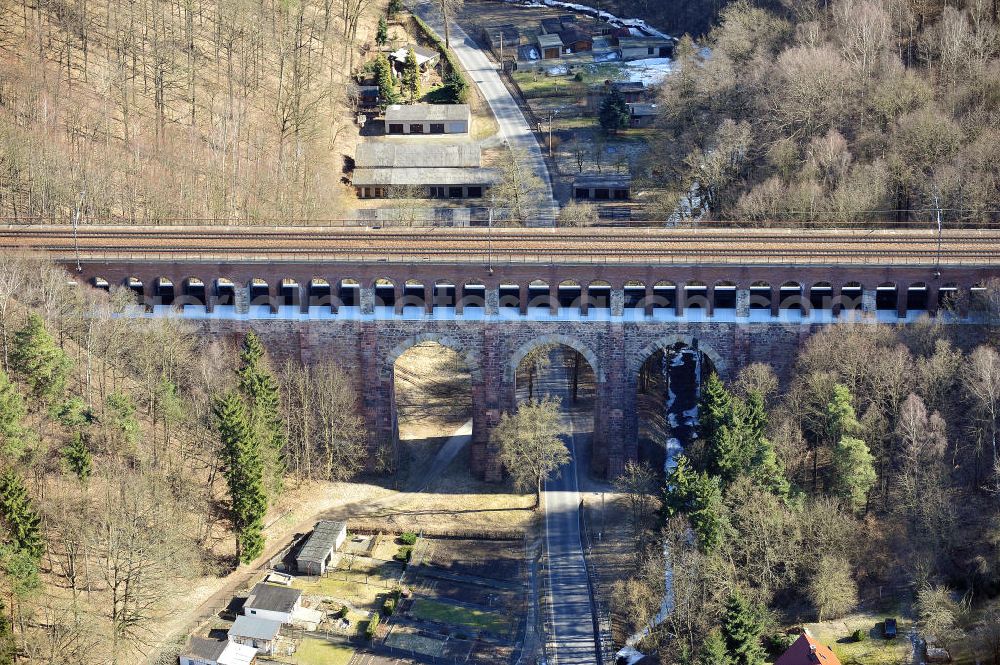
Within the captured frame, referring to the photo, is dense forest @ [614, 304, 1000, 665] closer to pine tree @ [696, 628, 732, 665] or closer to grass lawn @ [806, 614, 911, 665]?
pine tree @ [696, 628, 732, 665]

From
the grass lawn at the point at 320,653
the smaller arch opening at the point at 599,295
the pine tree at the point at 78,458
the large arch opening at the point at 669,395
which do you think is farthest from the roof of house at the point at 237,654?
the smaller arch opening at the point at 599,295

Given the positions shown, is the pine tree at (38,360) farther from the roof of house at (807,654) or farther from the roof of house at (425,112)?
the roof of house at (425,112)

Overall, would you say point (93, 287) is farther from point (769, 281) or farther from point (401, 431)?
point (769, 281)

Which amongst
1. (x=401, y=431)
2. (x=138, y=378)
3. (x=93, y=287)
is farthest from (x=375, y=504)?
(x=93, y=287)

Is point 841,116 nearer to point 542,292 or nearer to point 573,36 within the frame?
point 542,292

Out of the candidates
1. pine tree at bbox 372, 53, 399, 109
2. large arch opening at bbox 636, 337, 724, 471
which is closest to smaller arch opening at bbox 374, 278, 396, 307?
large arch opening at bbox 636, 337, 724, 471

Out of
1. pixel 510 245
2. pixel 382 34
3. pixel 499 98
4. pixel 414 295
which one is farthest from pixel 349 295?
pixel 382 34

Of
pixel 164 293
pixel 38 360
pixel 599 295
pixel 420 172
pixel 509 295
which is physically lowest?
pixel 38 360
